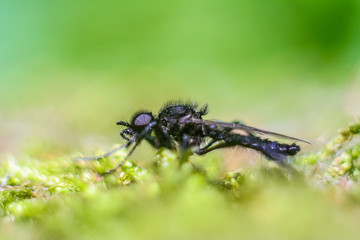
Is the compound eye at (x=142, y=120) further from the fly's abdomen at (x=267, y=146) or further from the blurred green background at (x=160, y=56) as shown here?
the blurred green background at (x=160, y=56)

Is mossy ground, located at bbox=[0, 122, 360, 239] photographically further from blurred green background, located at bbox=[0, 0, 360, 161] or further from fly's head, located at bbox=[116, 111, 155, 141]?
blurred green background, located at bbox=[0, 0, 360, 161]

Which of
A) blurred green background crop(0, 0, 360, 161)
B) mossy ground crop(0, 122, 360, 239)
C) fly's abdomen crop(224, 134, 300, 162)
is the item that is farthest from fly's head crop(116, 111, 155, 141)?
blurred green background crop(0, 0, 360, 161)

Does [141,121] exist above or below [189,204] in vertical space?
above

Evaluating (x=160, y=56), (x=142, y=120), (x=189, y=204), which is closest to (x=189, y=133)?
(x=142, y=120)

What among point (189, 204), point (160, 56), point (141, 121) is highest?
point (160, 56)

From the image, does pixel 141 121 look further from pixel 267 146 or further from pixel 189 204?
pixel 189 204

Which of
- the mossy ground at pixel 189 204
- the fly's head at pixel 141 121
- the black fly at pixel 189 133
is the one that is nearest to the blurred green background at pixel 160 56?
the black fly at pixel 189 133
